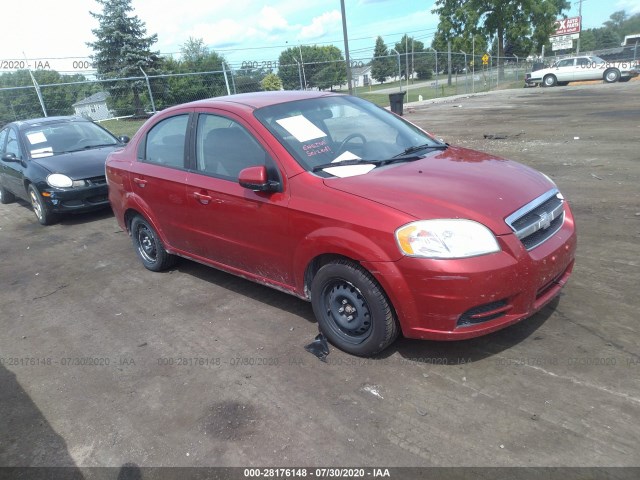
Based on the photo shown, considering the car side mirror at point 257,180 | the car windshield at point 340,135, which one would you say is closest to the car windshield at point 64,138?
the car windshield at point 340,135

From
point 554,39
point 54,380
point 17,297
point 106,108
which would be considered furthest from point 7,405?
point 554,39

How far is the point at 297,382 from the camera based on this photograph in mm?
3201

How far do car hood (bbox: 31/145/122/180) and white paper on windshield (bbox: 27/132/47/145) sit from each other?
0.47 meters

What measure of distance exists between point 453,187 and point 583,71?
3496 cm

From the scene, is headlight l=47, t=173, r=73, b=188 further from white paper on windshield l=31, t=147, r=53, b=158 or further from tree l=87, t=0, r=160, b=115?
tree l=87, t=0, r=160, b=115

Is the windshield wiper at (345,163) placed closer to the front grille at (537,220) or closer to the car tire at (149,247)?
the front grille at (537,220)

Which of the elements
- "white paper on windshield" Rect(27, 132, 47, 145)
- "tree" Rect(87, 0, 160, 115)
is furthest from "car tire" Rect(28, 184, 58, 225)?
"tree" Rect(87, 0, 160, 115)

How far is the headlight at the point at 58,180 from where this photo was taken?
24.7 ft

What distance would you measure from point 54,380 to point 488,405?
9.80 feet

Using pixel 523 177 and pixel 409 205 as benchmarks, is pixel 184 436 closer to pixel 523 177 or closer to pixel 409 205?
pixel 409 205

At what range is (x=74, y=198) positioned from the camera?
761 cm

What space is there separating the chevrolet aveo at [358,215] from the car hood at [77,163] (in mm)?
3448

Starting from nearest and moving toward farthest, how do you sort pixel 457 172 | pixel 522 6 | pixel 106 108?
pixel 457 172 → pixel 106 108 → pixel 522 6

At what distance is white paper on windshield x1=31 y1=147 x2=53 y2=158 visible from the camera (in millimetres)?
8141
